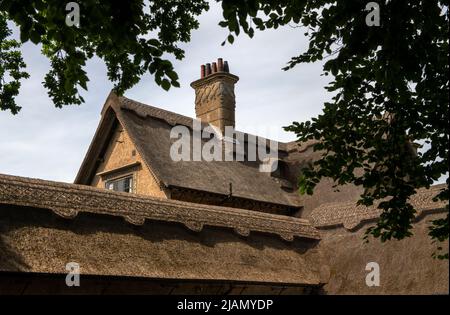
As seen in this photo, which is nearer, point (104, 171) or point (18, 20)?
point (18, 20)

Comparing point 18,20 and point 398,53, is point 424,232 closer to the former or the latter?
point 398,53

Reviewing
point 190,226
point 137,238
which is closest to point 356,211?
point 190,226

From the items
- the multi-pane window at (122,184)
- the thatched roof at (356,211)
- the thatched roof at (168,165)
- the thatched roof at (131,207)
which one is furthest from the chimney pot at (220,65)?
the thatched roof at (131,207)

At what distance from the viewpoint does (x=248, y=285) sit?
1834cm

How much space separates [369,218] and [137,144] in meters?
9.41

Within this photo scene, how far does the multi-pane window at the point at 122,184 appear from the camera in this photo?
25.0 metres

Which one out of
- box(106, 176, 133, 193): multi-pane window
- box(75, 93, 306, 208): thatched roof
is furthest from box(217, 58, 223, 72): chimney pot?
box(106, 176, 133, 193): multi-pane window

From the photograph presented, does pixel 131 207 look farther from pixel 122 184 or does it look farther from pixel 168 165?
pixel 122 184

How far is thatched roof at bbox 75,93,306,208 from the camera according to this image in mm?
23938

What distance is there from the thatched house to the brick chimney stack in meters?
0.06

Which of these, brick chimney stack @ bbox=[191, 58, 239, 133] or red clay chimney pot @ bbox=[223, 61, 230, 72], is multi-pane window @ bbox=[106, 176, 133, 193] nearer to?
brick chimney stack @ bbox=[191, 58, 239, 133]

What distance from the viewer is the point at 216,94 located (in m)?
29.4

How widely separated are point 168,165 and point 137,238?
7104 millimetres
